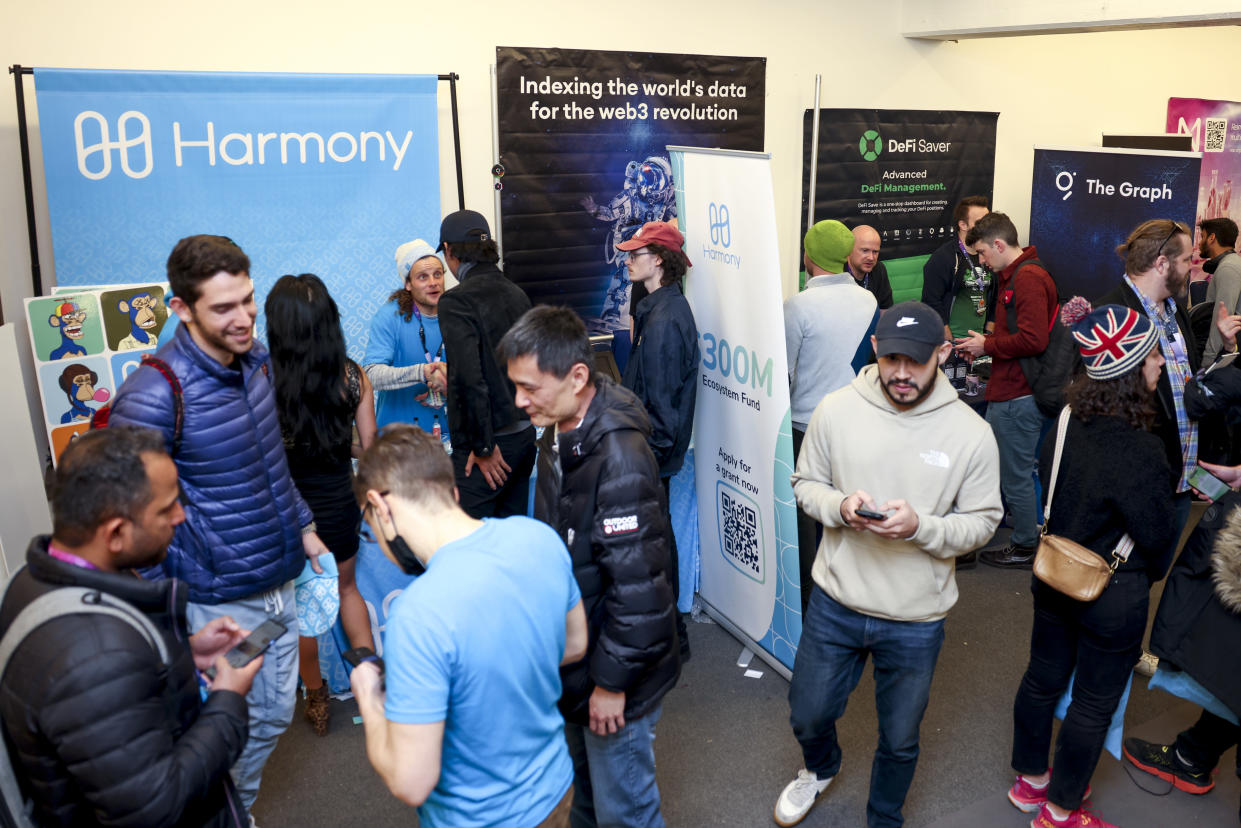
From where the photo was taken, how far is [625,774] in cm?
221

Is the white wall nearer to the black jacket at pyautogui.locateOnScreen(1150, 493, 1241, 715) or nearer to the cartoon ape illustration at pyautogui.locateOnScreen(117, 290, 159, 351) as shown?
the cartoon ape illustration at pyautogui.locateOnScreen(117, 290, 159, 351)

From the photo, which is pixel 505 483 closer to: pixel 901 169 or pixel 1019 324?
pixel 1019 324

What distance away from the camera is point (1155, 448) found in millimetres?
2387

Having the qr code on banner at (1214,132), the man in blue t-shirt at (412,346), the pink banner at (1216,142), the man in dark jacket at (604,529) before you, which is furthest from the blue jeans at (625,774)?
the qr code on banner at (1214,132)

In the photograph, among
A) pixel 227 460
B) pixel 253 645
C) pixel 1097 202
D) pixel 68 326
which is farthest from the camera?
pixel 1097 202

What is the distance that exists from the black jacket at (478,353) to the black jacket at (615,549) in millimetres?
1402

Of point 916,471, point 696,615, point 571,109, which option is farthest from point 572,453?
point 571,109

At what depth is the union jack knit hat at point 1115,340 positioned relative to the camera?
2.42m

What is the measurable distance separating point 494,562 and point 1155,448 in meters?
1.76

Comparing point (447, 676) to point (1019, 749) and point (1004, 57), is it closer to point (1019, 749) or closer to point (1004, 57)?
point (1019, 749)

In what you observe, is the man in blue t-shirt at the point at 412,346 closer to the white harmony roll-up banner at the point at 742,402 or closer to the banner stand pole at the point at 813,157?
the white harmony roll-up banner at the point at 742,402

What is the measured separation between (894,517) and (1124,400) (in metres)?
0.69

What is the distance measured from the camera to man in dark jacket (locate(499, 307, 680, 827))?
205 cm

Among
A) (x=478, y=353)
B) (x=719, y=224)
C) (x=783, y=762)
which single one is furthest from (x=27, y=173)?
(x=783, y=762)
